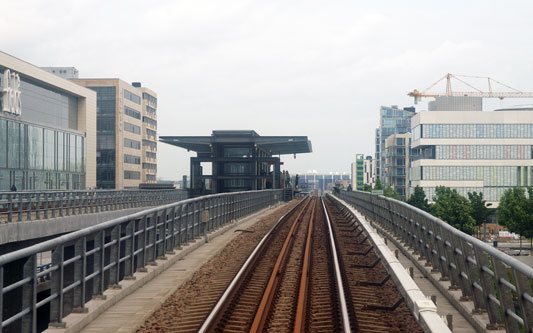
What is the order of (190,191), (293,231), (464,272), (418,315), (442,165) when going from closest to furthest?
(418,315)
(464,272)
(293,231)
(190,191)
(442,165)

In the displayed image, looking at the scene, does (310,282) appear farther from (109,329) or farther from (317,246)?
(317,246)

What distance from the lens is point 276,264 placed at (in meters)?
14.6

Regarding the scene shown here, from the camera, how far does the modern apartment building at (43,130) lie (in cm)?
5412

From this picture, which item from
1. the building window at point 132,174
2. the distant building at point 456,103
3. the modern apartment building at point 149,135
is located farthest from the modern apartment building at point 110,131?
the distant building at point 456,103

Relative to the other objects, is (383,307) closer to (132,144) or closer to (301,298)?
(301,298)

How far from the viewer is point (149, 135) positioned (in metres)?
123

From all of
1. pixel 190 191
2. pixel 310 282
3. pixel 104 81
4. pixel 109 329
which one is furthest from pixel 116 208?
pixel 104 81

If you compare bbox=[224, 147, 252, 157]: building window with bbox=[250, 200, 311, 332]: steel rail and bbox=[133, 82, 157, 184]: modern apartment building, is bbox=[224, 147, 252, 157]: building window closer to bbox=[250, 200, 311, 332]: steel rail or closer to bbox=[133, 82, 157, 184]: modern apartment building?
bbox=[133, 82, 157, 184]: modern apartment building

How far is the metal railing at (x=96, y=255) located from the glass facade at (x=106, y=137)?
245ft

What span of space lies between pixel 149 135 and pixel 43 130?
198 ft

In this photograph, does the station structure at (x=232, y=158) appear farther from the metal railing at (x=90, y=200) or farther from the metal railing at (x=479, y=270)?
the metal railing at (x=479, y=270)

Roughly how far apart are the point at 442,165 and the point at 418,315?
92.9 metres

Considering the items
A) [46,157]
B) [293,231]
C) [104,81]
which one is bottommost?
[293,231]

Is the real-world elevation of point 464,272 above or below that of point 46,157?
below
